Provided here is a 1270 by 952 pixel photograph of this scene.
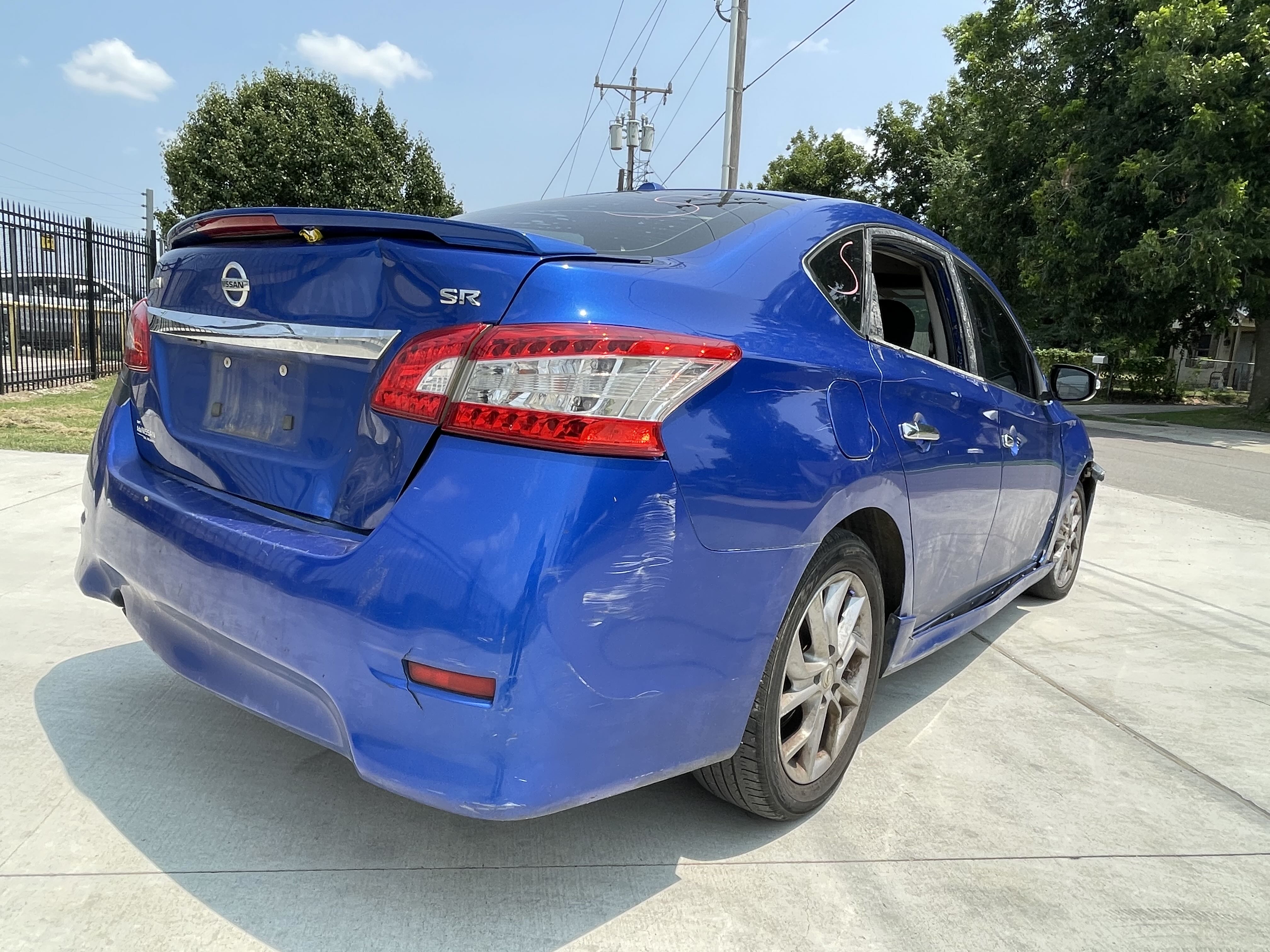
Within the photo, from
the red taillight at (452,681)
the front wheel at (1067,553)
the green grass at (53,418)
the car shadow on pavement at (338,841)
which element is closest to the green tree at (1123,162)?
the front wheel at (1067,553)

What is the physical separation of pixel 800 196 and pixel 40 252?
42.2 feet

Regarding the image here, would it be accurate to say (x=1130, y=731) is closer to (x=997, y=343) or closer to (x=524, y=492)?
(x=997, y=343)

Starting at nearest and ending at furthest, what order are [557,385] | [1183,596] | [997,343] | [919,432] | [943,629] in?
[557,385]
[919,432]
[943,629]
[997,343]
[1183,596]

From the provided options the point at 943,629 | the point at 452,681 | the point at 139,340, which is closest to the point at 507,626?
the point at 452,681

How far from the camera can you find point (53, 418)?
33.0 ft

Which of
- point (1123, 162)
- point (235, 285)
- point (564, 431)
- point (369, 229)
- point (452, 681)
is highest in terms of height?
point (1123, 162)

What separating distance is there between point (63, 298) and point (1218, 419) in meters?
21.6

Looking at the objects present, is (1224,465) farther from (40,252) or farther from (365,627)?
(40,252)

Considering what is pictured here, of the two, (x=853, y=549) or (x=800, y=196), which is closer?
(x=853, y=549)

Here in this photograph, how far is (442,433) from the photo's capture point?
1.93m

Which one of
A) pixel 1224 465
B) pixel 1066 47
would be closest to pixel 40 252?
pixel 1224 465

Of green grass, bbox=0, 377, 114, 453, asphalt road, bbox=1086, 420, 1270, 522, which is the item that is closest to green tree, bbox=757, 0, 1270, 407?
asphalt road, bbox=1086, 420, 1270, 522

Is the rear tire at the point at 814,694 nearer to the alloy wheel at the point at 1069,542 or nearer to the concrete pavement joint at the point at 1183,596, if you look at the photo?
the alloy wheel at the point at 1069,542

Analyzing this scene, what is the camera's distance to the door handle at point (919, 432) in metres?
2.73
